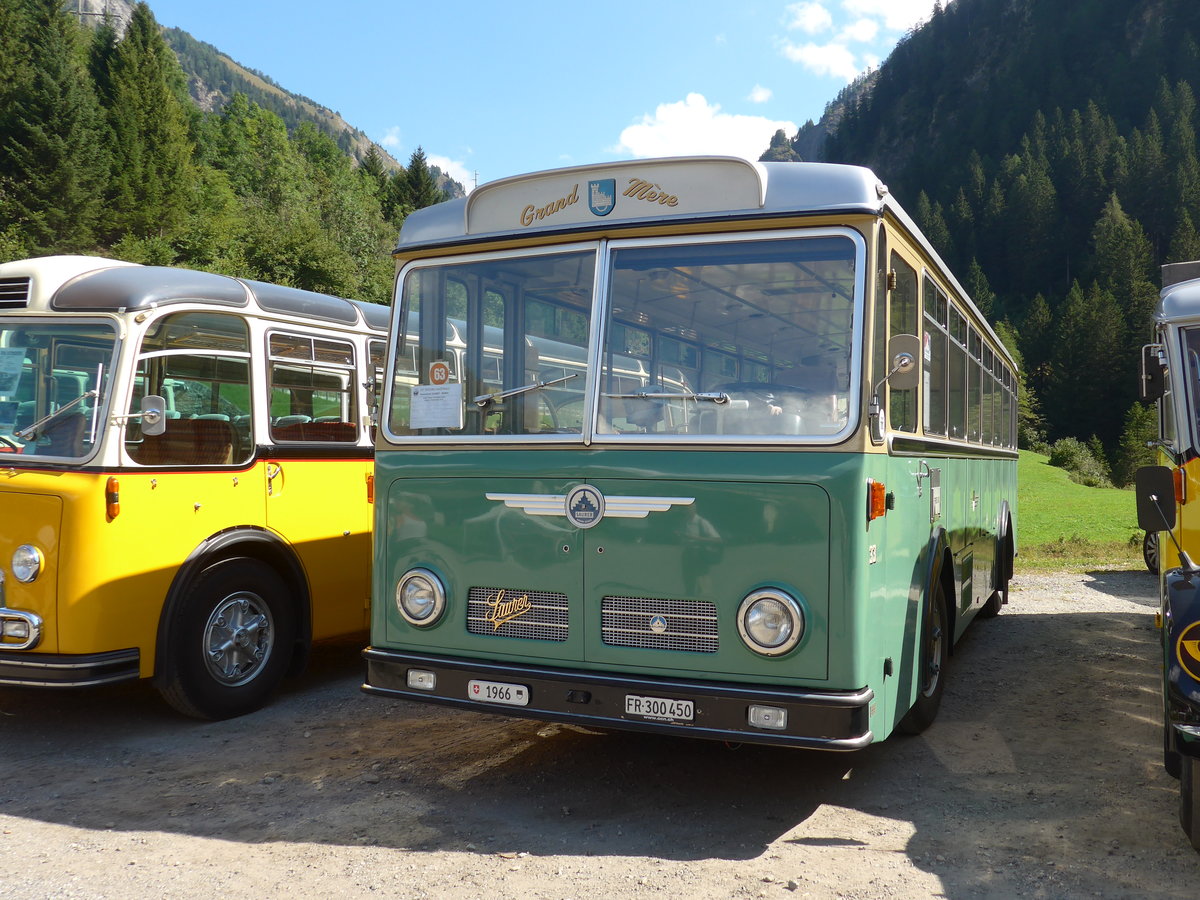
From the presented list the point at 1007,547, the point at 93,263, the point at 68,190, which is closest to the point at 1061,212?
the point at 68,190

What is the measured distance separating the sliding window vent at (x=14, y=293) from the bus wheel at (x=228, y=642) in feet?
6.35

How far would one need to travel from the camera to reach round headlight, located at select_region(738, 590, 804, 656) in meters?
4.42

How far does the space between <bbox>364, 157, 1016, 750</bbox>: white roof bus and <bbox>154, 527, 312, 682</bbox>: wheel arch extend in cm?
165

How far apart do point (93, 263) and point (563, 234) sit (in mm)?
3401

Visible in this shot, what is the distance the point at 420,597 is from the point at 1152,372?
4348 millimetres

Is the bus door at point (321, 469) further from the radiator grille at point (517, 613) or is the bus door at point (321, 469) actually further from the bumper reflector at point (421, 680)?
the radiator grille at point (517, 613)

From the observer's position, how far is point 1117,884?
414 centimetres

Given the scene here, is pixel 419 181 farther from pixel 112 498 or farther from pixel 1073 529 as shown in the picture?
pixel 112 498

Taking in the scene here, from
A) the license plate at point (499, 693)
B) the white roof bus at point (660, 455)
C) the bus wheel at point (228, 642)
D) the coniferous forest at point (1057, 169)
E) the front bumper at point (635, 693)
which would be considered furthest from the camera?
Answer: the coniferous forest at point (1057, 169)

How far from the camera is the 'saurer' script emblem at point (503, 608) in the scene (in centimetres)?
494

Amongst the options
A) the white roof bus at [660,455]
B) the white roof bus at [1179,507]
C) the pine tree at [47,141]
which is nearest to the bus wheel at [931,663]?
the white roof bus at [660,455]

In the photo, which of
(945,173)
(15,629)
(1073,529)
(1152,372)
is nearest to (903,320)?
(1152,372)

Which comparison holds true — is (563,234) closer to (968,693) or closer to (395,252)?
(395,252)

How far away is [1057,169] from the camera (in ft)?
376
